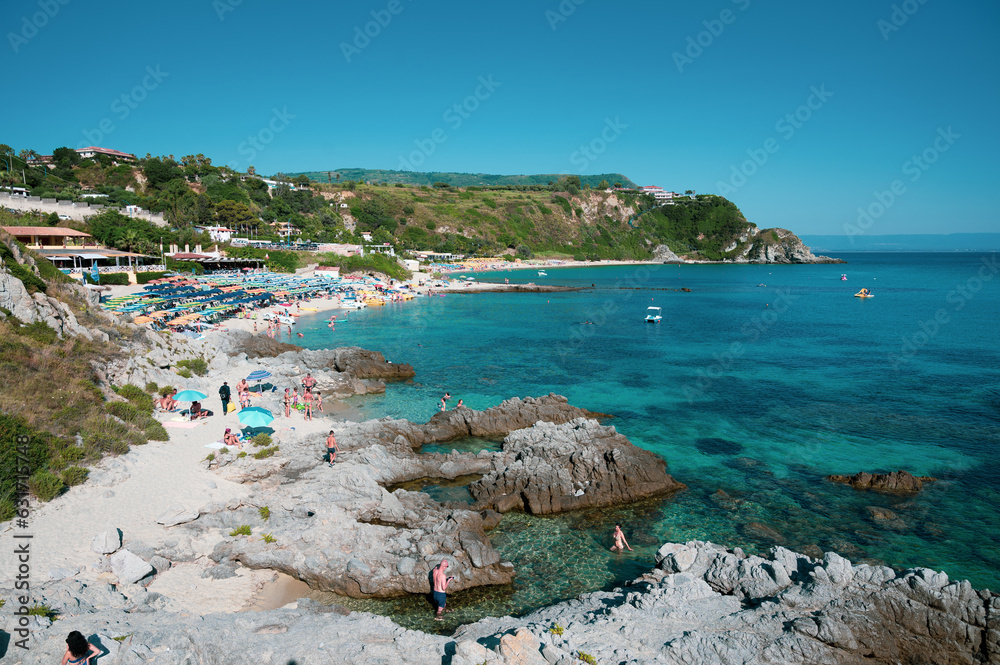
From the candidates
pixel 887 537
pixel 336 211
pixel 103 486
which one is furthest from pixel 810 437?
pixel 336 211

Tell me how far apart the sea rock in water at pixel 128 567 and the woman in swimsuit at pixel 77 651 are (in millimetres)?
3916

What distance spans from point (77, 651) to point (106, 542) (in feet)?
17.4

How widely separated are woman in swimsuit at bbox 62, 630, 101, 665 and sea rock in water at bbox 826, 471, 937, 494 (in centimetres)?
2122

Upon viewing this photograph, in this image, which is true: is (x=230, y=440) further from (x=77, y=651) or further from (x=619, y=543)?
(x=619, y=543)

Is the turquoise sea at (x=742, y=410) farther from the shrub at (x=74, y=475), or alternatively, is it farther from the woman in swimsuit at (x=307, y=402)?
the shrub at (x=74, y=475)

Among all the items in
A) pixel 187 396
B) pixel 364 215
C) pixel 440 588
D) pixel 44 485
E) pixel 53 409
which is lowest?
pixel 440 588

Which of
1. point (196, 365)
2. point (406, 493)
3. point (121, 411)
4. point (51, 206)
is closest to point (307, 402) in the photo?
point (196, 365)

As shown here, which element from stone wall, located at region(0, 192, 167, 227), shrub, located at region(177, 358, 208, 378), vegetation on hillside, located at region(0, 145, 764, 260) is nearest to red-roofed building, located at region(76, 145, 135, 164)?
vegetation on hillside, located at region(0, 145, 764, 260)

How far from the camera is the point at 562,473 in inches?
720

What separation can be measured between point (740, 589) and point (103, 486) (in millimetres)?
15883

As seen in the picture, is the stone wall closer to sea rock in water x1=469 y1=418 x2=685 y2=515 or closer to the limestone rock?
the limestone rock

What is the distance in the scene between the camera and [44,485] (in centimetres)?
1344

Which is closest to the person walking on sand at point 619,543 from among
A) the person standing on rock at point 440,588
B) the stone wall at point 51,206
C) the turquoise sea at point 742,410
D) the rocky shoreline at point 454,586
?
the turquoise sea at point 742,410

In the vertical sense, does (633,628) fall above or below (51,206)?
below
